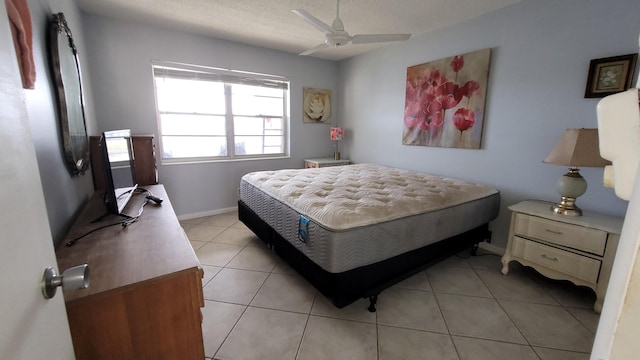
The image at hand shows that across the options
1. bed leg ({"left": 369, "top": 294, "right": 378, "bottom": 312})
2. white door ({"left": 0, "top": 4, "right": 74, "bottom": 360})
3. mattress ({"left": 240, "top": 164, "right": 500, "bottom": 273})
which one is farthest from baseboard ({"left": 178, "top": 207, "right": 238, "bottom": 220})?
white door ({"left": 0, "top": 4, "right": 74, "bottom": 360})

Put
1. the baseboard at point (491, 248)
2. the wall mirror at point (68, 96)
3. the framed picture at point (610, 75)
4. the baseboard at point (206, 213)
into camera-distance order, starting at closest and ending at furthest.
A: the wall mirror at point (68, 96) → the framed picture at point (610, 75) → the baseboard at point (491, 248) → the baseboard at point (206, 213)

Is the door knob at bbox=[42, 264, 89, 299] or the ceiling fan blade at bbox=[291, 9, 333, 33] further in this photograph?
the ceiling fan blade at bbox=[291, 9, 333, 33]

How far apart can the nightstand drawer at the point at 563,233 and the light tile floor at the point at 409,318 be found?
1.41ft

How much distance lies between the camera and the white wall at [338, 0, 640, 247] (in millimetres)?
2088

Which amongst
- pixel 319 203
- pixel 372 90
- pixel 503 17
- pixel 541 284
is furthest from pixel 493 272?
pixel 372 90

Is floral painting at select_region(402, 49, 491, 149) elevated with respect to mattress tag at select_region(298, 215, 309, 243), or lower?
elevated

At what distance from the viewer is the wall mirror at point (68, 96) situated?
1565 mm

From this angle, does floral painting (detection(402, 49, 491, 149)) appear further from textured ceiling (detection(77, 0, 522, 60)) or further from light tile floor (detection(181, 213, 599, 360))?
light tile floor (detection(181, 213, 599, 360))

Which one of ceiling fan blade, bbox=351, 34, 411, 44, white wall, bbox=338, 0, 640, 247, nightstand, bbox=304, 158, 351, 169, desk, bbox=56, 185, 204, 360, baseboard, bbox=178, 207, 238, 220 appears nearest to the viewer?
desk, bbox=56, 185, 204, 360

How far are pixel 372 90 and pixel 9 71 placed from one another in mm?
4068

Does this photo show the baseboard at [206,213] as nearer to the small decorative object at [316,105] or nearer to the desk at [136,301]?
the small decorative object at [316,105]

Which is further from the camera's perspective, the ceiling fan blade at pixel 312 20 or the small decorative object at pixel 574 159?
the ceiling fan blade at pixel 312 20

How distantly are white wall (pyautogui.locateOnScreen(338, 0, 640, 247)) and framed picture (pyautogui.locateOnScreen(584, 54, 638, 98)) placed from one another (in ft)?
0.17

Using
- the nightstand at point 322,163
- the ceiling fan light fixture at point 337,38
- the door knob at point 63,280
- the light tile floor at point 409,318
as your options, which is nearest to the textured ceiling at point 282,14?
the ceiling fan light fixture at point 337,38
